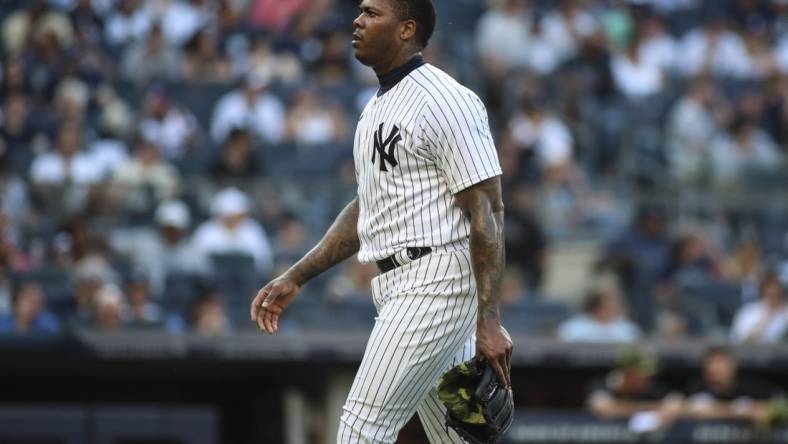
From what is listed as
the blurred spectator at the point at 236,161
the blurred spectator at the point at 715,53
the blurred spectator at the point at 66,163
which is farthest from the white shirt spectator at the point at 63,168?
the blurred spectator at the point at 715,53

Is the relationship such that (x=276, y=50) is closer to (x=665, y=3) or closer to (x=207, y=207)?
(x=207, y=207)

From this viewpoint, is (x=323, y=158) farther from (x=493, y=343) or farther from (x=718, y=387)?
(x=493, y=343)

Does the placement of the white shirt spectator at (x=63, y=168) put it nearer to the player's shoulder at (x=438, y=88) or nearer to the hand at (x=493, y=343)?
the player's shoulder at (x=438, y=88)

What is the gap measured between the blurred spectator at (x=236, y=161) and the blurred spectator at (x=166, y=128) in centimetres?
44

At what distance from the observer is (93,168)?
12.4m

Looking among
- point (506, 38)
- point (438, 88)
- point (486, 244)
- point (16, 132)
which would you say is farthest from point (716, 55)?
point (486, 244)

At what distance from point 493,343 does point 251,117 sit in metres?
8.93

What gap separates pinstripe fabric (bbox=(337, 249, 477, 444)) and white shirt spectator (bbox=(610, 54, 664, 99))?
10787mm

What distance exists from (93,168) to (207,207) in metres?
0.97

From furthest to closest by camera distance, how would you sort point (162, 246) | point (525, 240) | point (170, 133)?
point (170, 133)
point (525, 240)
point (162, 246)

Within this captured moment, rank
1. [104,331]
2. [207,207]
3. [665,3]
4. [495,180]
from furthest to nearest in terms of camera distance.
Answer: [665,3], [207,207], [104,331], [495,180]

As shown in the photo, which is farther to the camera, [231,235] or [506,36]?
[506,36]

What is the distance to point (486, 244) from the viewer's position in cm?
484

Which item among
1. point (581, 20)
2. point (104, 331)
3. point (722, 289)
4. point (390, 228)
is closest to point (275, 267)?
point (104, 331)
